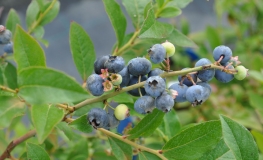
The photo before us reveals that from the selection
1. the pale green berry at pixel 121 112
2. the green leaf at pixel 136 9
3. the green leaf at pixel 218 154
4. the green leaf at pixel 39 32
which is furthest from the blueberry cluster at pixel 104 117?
the green leaf at pixel 39 32

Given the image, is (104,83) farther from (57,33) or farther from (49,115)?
(57,33)

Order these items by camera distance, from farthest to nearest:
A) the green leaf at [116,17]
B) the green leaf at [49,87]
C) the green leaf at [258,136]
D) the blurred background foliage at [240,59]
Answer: the blurred background foliage at [240,59]
the green leaf at [258,136]
the green leaf at [116,17]
the green leaf at [49,87]

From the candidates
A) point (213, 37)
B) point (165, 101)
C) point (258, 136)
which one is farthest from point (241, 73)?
point (213, 37)

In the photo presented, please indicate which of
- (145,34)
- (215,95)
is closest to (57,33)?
(215,95)

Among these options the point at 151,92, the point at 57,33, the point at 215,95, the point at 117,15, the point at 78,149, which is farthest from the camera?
the point at 57,33

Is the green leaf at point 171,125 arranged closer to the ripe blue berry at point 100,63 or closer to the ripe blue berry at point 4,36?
A: the ripe blue berry at point 100,63
